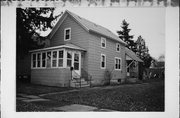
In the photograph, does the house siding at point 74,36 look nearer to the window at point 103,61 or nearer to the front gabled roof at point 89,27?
the front gabled roof at point 89,27

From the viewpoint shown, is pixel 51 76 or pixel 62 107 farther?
pixel 51 76

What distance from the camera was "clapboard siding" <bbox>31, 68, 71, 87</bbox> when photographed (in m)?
4.61

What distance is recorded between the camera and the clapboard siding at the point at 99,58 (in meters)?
4.68

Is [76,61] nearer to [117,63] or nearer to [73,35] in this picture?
[73,35]

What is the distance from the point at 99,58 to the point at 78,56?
0.38m

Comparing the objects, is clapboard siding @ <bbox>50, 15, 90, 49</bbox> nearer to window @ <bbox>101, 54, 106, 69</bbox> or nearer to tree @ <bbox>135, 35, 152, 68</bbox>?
window @ <bbox>101, 54, 106, 69</bbox>

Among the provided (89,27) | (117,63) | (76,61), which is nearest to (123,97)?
(117,63)

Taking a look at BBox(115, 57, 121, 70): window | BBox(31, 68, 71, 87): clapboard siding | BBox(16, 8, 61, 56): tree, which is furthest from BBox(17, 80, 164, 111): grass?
BBox(16, 8, 61, 56): tree

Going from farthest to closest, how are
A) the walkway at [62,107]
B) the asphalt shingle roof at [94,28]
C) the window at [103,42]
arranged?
the window at [103,42]
the asphalt shingle roof at [94,28]
the walkway at [62,107]

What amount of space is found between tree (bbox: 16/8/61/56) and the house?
139 mm

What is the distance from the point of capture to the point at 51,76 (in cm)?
466

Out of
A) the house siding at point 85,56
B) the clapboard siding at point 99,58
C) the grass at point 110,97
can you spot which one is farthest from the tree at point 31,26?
the clapboard siding at point 99,58

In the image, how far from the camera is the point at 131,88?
4.67 metres

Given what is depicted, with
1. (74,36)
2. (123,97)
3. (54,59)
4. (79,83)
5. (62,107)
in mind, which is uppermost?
(74,36)
